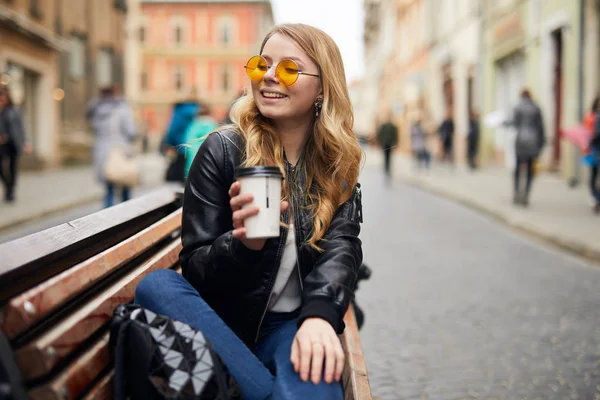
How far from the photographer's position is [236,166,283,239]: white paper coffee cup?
5.82ft

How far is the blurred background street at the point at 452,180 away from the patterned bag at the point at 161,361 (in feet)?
3.11

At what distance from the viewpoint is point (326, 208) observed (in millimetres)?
2355

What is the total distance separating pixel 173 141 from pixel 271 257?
22.7 ft

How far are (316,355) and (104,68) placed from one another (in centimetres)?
3011

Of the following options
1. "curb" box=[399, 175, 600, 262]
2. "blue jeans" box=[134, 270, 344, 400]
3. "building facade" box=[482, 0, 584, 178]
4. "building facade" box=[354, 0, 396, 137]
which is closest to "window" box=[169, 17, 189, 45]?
"building facade" box=[354, 0, 396, 137]

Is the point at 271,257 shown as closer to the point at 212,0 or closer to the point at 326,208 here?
the point at 326,208

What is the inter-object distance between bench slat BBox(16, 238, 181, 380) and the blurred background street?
2.20 feet

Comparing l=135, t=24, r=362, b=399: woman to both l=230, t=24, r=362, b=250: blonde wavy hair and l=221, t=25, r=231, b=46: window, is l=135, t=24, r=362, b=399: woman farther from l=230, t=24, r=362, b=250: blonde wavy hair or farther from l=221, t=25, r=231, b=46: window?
l=221, t=25, r=231, b=46: window

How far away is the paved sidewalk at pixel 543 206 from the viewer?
8164 millimetres

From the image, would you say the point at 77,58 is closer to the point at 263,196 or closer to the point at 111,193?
the point at 111,193

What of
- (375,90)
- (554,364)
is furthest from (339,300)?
(375,90)

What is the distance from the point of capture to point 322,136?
2506 millimetres

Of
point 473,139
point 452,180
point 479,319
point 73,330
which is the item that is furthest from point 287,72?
point 473,139

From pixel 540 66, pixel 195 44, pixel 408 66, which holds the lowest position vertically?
pixel 540 66
